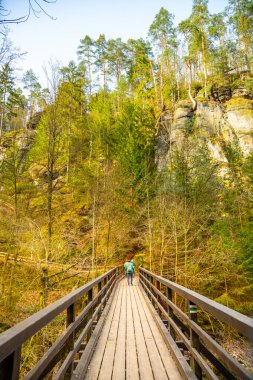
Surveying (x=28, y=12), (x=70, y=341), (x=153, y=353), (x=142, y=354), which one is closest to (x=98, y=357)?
(x=142, y=354)

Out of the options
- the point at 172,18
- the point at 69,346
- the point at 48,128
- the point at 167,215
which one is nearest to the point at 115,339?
the point at 69,346

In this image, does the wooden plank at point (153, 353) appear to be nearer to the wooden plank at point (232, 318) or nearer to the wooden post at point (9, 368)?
the wooden plank at point (232, 318)

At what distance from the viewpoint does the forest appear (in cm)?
1239

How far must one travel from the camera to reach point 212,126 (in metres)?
32.7

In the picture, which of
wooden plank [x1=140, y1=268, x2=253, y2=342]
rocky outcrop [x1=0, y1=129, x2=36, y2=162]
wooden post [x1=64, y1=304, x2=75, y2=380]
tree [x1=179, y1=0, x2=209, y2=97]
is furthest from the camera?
tree [x1=179, y1=0, x2=209, y2=97]

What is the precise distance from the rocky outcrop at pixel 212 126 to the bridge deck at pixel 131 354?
2553 centimetres

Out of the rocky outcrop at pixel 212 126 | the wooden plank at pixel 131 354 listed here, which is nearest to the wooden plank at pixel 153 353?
the wooden plank at pixel 131 354

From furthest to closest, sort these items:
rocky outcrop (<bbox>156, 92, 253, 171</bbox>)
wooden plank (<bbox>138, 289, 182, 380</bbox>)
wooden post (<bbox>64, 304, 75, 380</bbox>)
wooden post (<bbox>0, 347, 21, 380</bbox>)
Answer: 1. rocky outcrop (<bbox>156, 92, 253, 171</bbox>)
2. wooden plank (<bbox>138, 289, 182, 380</bbox>)
3. wooden post (<bbox>64, 304, 75, 380</bbox>)
4. wooden post (<bbox>0, 347, 21, 380</bbox>)


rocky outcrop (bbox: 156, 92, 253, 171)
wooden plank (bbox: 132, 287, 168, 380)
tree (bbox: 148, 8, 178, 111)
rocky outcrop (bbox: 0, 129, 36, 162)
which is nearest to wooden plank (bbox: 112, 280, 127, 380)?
wooden plank (bbox: 132, 287, 168, 380)

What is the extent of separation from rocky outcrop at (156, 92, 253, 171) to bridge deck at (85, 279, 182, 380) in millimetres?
25527

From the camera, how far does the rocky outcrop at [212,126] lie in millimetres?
31031

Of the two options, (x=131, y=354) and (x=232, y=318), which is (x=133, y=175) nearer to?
(x=131, y=354)

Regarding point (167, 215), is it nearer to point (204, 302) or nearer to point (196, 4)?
point (204, 302)

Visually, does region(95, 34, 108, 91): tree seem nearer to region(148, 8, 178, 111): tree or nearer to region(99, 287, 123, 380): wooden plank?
region(148, 8, 178, 111): tree
